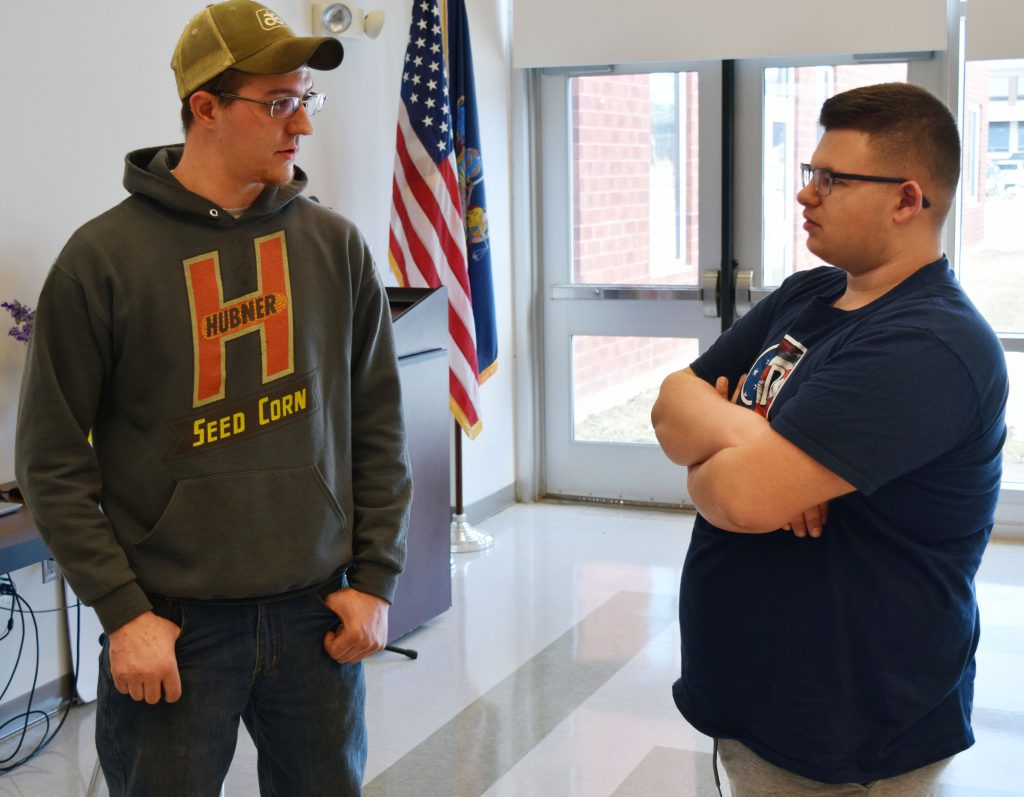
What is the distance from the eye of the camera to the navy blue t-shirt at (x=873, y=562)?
1390mm

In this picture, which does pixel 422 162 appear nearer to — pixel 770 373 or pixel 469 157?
pixel 469 157

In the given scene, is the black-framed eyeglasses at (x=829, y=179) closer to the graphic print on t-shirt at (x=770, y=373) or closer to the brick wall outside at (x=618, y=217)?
the graphic print on t-shirt at (x=770, y=373)

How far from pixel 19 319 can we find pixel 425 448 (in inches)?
51.4

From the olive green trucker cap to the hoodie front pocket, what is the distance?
1.74 feet

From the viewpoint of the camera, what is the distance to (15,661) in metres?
3.12

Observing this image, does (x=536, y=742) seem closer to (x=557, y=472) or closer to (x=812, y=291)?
(x=812, y=291)

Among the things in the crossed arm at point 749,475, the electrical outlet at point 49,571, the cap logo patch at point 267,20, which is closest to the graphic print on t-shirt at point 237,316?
the cap logo patch at point 267,20

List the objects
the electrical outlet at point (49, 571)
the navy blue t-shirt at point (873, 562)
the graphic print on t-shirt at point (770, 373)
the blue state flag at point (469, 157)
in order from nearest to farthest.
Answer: the navy blue t-shirt at point (873, 562), the graphic print on t-shirt at point (770, 373), the electrical outlet at point (49, 571), the blue state flag at point (469, 157)

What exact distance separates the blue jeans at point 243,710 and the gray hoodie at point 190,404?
5 cm

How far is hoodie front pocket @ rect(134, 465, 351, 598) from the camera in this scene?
5.02ft

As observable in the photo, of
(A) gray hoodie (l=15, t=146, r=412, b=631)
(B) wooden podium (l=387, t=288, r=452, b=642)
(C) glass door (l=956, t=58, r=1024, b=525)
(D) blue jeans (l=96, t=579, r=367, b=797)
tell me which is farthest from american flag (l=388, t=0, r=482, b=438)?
(D) blue jeans (l=96, t=579, r=367, b=797)

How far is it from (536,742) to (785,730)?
1.64m

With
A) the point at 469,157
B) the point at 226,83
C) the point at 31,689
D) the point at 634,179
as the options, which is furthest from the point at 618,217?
the point at 226,83

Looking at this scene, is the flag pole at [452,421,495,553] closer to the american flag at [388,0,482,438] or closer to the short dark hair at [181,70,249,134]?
the american flag at [388,0,482,438]
